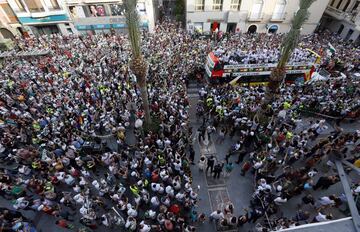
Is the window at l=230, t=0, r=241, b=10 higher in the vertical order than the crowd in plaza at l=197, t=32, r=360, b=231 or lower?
higher

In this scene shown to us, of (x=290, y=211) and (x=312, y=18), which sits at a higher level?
(x=312, y=18)

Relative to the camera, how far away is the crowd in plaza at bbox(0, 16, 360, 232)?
10367mm

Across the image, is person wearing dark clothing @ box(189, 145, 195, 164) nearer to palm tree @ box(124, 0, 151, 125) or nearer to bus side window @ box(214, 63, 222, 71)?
palm tree @ box(124, 0, 151, 125)

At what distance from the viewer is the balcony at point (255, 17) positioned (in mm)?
29375

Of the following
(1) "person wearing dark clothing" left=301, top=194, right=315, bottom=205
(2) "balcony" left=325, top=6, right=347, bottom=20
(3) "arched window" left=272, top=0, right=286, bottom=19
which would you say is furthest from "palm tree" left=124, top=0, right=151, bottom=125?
(2) "balcony" left=325, top=6, right=347, bottom=20

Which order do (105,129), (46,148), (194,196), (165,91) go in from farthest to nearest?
(165,91)
(105,129)
(46,148)
(194,196)

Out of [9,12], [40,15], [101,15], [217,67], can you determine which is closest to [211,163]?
[217,67]

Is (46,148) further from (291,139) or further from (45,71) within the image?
→ (291,139)

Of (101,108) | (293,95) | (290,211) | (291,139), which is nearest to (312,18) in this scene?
(293,95)

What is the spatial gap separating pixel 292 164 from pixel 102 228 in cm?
1209

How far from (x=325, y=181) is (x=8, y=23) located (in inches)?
1584

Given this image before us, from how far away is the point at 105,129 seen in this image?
48.3ft

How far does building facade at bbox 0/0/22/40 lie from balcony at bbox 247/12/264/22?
33327 millimetres

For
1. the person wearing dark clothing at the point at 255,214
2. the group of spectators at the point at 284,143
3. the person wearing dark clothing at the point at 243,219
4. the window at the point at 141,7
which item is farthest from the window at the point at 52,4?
the person wearing dark clothing at the point at 255,214
